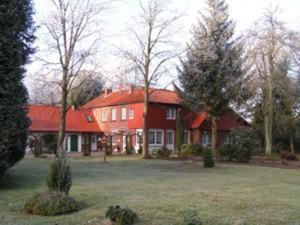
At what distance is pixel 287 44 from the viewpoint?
3762 cm

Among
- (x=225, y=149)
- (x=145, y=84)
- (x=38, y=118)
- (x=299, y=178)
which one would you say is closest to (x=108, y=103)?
(x=38, y=118)

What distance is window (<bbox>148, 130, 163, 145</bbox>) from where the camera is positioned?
51.1 m

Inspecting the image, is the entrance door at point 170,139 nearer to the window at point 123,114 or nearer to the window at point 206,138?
the window at point 206,138

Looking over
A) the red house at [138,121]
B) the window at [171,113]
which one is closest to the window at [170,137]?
the red house at [138,121]

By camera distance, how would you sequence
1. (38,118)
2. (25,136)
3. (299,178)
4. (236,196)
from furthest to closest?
(38,118) < (299,178) < (25,136) < (236,196)

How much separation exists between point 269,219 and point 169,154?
29.8m

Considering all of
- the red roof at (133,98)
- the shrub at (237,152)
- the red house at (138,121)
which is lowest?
the shrub at (237,152)

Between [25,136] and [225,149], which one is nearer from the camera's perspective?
[25,136]

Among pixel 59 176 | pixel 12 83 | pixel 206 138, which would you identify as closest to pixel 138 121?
pixel 206 138

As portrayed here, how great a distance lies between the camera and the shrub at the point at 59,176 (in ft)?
42.2

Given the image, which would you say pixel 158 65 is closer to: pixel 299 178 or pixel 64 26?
pixel 64 26

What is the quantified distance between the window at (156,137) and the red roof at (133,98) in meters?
3.39

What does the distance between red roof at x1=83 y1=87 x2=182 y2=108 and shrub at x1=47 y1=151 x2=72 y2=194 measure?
3543cm

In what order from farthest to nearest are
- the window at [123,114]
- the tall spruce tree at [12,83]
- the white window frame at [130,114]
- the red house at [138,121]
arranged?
the window at [123,114]
the white window frame at [130,114]
the red house at [138,121]
the tall spruce tree at [12,83]
